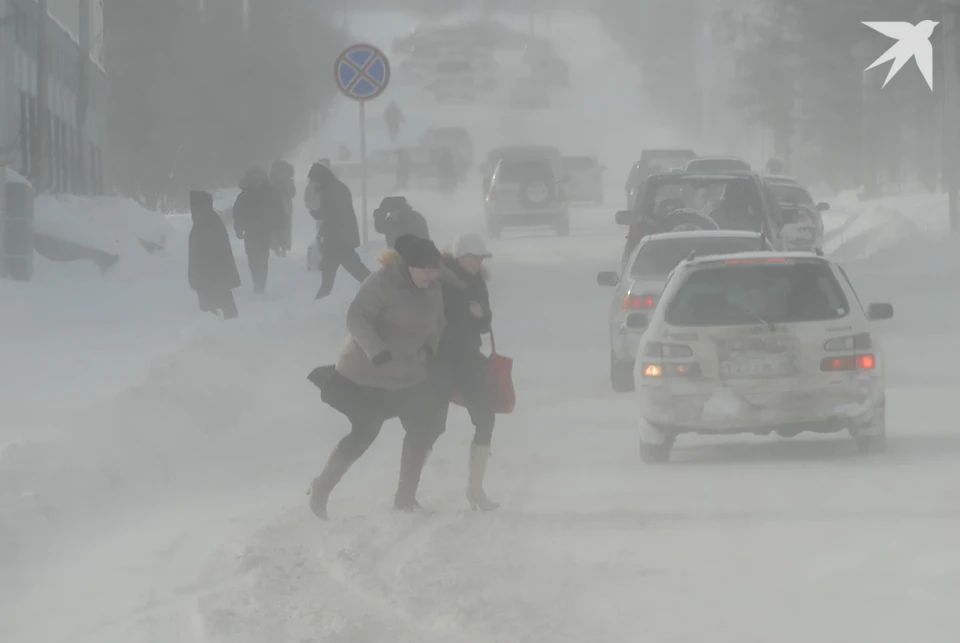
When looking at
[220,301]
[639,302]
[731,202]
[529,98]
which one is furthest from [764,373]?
[529,98]

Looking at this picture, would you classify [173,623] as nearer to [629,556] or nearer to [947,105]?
[629,556]

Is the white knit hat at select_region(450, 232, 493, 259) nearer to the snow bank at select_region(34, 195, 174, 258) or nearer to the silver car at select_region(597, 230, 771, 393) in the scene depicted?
the silver car at select_region(597, 230, 771, 393)

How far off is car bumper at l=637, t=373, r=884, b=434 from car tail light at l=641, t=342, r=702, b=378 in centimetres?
8

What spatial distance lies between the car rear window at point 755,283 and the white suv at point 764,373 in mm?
11

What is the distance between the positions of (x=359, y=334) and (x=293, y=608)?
2.47m

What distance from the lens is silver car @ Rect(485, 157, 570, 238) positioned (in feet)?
152

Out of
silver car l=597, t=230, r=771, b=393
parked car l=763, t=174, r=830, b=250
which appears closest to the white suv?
silver car l=597, t=230, r=771, b=393

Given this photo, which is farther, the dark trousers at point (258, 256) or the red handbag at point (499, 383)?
the dark trousers at point (258, 256)

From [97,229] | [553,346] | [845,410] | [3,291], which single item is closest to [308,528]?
[845,410]

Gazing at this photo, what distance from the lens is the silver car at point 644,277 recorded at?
17.9 metres

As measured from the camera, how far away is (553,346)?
22875 millimetres

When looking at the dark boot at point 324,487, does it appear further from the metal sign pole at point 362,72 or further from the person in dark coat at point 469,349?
the metal sign pole at point 362,72

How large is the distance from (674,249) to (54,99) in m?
21.3

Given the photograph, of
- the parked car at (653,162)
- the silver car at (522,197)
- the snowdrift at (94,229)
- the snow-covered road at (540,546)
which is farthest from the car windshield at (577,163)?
the snow-covered road at (540,546)
